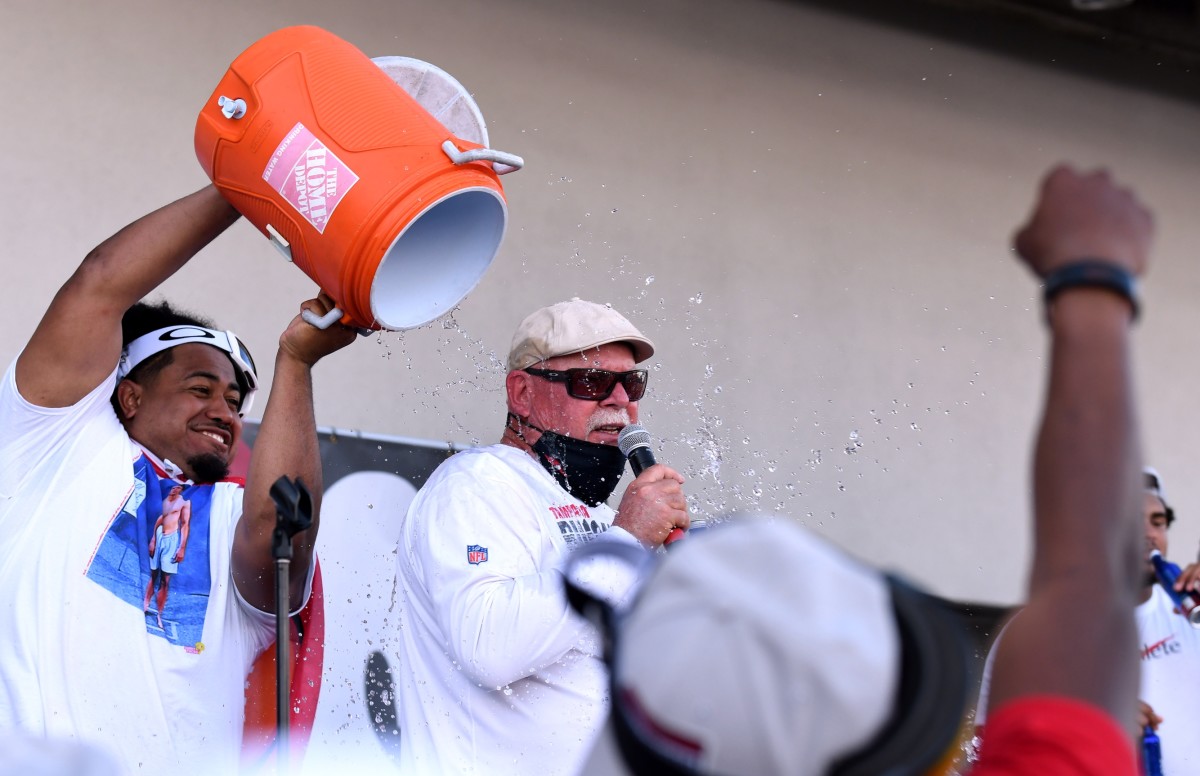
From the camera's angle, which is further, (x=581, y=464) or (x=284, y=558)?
(x=581, y=464)

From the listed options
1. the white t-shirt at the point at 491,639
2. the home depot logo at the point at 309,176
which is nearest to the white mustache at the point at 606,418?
the white t-shirt at the point at 491,639

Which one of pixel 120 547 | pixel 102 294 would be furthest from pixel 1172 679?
pixel 102 294

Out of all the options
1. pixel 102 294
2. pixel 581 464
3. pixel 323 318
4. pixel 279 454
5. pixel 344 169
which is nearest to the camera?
pixel 344 169

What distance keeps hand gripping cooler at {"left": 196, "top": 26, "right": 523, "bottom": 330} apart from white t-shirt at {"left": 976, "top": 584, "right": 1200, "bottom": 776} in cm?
184

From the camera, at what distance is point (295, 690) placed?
2707mm

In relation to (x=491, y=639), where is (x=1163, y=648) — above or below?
above

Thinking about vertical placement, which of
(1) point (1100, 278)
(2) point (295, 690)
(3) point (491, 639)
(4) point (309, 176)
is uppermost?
(4) point (309, 176)

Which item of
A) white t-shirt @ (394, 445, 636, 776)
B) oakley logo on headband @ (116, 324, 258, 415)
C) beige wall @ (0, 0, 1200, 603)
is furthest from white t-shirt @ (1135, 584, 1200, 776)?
oakley logo on headband @ (116, 324, 258, 415)

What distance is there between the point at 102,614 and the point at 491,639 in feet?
2.21

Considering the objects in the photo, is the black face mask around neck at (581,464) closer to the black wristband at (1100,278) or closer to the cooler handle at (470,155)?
the cooler handle at (470,155)

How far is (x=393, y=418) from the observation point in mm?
3729

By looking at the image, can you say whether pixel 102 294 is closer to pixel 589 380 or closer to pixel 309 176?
pixel 309 176

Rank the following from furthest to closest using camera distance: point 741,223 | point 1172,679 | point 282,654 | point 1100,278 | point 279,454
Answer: point 741,223 < point 1172,679 < point 279,454 < point 282,654 < point 1100,278

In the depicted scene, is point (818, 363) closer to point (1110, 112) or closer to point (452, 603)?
point (1110, 112)
